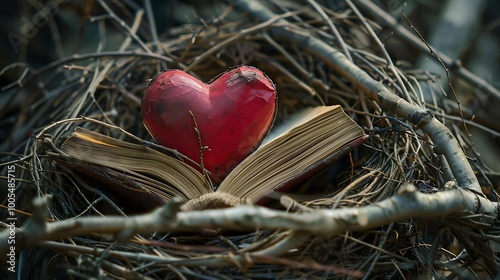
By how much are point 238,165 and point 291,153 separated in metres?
0.12

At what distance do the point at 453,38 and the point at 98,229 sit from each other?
154cm

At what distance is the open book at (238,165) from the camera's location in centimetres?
139

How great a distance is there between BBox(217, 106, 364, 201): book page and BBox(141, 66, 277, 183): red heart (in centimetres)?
6

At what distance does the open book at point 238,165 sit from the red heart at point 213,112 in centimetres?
5

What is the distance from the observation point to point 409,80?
179 cm

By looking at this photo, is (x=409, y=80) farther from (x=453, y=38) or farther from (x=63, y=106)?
(x=63, y=106)

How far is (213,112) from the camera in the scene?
142cm

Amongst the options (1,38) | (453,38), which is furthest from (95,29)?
(453,38)

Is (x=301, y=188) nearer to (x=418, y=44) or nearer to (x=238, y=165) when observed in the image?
(x=238, y=165)

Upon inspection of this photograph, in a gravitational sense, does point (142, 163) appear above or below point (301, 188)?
above

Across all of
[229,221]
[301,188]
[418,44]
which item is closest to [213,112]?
[301,188]

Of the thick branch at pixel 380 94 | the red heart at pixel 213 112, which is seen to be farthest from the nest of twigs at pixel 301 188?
the red heart at pixel 213 112

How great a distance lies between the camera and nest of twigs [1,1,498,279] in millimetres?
1203

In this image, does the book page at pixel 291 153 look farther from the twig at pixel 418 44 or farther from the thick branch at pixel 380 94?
the twig at pixel 418 44
